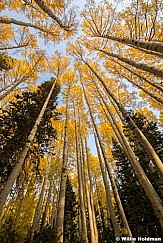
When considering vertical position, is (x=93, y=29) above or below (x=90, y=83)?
above

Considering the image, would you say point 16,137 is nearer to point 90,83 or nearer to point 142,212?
point 142,212

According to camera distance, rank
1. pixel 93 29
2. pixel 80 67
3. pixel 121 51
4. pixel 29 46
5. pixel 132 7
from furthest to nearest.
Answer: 1. pixel 80 67
2. pixel 29 46
3. pixel 121 51
4. pixel 93 29
5. pixel 132 7

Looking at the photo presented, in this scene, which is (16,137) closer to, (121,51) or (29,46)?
(29,46)

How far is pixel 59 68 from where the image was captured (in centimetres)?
1164

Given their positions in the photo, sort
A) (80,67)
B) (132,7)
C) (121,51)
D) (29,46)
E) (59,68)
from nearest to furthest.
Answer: (132,7) → (121,51) → (29,46) → (59,68) → (80,67)

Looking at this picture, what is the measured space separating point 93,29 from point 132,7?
6.95ft

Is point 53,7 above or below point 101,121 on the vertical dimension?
above

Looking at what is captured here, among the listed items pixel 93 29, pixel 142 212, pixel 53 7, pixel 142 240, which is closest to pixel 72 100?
pixel 93 29

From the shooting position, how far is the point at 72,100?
38.7 feet

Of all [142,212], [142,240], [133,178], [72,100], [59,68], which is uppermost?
[59,68]

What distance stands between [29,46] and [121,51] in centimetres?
553

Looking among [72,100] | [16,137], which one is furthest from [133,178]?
[72,100]

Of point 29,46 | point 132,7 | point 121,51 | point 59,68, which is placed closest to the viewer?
point 132,7

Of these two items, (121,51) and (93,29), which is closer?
(93,29)
